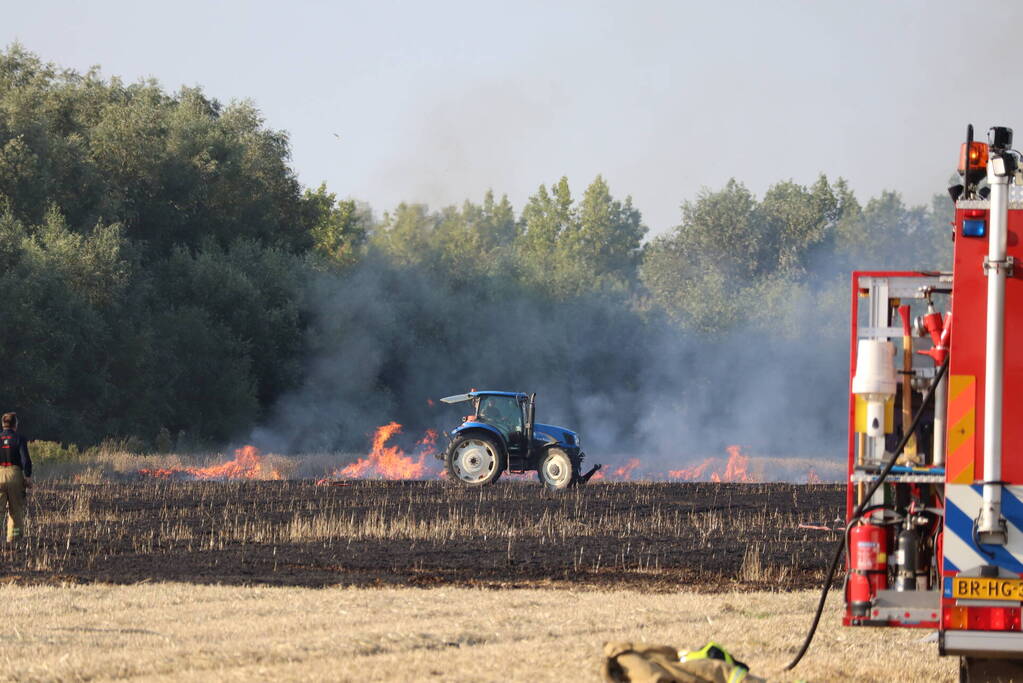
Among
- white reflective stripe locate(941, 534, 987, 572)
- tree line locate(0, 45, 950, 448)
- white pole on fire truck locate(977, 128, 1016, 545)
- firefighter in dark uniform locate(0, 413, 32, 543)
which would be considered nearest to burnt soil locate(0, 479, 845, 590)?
firefighter in dark uniform locate(0, 413, 32, 543)

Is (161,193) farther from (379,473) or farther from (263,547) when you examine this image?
(263,547)

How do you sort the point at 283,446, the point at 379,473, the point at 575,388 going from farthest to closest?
the point at 575,388
the point at 283,446
the point at 379,473

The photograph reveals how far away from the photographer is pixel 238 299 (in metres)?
44.9

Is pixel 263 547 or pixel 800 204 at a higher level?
pixel 800 204

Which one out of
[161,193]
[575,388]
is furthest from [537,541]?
[575,388]

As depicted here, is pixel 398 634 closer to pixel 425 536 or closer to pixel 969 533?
pixel 969 533

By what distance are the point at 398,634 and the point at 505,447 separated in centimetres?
1789

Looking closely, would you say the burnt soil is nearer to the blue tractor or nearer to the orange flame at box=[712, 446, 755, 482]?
the blue tractor

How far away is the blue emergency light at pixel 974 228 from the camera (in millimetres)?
7891

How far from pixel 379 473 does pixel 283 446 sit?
30.8ft

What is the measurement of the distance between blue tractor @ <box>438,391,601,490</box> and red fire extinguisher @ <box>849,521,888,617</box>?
19.6 m

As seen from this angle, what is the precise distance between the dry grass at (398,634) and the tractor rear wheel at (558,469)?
14.5 m

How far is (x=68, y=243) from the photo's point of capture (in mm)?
39375

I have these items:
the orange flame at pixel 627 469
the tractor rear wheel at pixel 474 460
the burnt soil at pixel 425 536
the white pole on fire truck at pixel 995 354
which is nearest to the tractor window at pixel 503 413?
the tractor rear wheel at pixel 474 460
